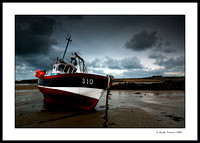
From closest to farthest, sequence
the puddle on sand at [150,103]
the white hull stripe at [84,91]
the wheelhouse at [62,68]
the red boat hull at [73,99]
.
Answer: the white hull stripe at [84,91] → the red boat hull at [73,99] → the puddle on sand at [150,103] → the wheelhouse at [62,68]

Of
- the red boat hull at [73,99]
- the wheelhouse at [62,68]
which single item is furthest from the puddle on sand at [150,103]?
the wheelhouse at [62,68]

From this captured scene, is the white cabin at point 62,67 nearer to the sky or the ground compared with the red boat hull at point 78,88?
nearer to the sky

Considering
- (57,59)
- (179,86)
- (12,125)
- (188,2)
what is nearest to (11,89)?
(12,125)

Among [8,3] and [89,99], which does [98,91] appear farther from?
[8,3]

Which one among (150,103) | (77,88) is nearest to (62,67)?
(77,88)

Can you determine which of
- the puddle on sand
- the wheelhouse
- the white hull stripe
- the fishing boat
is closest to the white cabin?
the wheelhouse

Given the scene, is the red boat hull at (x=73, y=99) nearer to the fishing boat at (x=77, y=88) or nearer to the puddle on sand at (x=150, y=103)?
the fishing boat at (x=77, y=88)

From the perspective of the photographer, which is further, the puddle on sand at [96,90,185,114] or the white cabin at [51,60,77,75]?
the white cabin at [51,60,77,75]

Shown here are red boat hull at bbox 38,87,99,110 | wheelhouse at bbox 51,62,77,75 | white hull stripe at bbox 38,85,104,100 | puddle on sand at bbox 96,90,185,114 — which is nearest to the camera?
white hull stripe at bbox 38,85,104,100

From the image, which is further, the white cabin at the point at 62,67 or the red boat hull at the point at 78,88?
the white cabin at the point at 62,67

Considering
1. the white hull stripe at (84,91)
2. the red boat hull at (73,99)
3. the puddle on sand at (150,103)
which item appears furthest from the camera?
the puddle on sand at (150,103)

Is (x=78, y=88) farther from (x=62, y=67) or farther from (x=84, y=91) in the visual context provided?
(x=62, y=67)

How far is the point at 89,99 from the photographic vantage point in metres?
6.47

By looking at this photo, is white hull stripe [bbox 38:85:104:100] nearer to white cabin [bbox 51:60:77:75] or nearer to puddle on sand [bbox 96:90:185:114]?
puddle on sand [bbox 96:90:185:114]
